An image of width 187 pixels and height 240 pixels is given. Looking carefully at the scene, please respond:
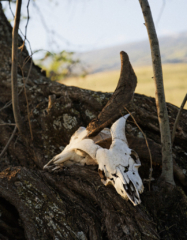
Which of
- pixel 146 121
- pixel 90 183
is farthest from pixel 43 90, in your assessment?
pixel 90 183

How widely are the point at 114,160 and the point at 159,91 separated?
2.99ft

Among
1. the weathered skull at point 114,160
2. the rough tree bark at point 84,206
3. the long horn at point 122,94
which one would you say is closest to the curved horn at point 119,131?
the weathered skull at point 114,160

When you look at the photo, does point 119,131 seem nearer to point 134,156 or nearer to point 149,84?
point 134,156

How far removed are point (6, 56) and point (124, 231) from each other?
14.3ft

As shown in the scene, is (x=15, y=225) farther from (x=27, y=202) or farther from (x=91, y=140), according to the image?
(x=91, y=140)

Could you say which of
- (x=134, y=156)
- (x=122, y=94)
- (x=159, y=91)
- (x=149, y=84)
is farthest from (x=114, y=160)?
(x=149, y=84)

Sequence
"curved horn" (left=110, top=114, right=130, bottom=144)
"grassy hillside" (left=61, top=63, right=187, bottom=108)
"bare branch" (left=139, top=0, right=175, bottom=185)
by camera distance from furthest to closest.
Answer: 1. "grassy hillside" (left=61, top=63, right=187, bottom=108)
2. "curved horn" (left=110, top=114, right=130, bottom=144)
3. "bare branch" (left=139, top=0, right=175, bottom=185)

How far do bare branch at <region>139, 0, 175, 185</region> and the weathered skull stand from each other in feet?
1.14

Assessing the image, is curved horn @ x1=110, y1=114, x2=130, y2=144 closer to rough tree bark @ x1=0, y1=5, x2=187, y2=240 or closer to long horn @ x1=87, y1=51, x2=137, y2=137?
long horn @ x1=87, y1=51, x2=137, y2=137

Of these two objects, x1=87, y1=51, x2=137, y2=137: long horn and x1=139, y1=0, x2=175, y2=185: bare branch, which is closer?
x1=139, y1=0, x2=175, y2=185: bare branch

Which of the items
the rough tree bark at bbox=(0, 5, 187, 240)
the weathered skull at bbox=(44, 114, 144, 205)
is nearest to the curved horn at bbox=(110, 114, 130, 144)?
the weathered skull at bbox=(44, 114, 144, 205)

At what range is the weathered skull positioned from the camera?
95.4 inches

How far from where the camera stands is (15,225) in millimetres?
2541

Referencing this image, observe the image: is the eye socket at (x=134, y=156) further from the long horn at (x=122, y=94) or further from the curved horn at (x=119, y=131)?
the long horn at (x=122, y=94)
